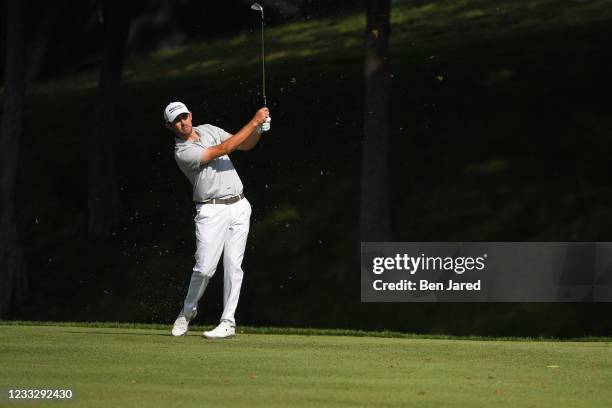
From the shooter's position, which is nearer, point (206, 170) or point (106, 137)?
point (206, 170)

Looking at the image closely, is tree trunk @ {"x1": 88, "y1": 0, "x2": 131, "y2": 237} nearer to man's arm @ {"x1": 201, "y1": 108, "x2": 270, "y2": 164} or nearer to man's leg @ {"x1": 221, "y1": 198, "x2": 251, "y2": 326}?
man's leg @ {"x1": 221, "y1": 198, "x2": 251, "y2": 326}

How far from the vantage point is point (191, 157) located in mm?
12945

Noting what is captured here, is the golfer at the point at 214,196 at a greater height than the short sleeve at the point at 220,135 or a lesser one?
lesser

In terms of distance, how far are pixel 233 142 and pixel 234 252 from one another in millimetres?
1148

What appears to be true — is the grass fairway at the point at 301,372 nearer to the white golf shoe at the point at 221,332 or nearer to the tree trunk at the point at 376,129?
the white golf shoe at the point at 221,332

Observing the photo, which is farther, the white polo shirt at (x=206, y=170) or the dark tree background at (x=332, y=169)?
the dark tree background at (x=332, y=169)

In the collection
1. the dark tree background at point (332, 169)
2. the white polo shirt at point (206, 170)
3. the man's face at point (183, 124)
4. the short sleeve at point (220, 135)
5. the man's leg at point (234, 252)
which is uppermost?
the man's face at point (183, 124)

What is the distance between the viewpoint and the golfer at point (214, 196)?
42.5ft

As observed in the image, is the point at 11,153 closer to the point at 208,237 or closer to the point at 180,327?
the point at 180,327

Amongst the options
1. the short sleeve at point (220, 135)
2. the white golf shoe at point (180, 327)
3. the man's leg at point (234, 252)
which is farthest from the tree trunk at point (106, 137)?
the man's leg at point (234, 252)

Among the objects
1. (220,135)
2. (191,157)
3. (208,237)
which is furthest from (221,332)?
(220,135)

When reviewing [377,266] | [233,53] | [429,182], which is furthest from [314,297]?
[233,53]

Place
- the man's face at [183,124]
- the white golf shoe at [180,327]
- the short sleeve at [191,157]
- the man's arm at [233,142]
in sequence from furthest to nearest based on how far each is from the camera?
the white golf shoe at [180,327] → the man's face at [183,124] → the short sleeve at [191,157] → the man's arm at [233,142]

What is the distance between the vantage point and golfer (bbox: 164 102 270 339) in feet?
42.5
